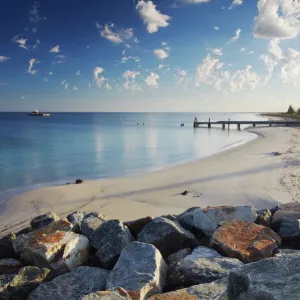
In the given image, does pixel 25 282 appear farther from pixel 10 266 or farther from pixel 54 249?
pixel 10 266

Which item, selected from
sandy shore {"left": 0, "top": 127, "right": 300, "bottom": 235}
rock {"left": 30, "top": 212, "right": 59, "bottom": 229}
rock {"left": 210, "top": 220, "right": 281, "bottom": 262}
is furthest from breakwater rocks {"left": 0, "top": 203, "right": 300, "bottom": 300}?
sandy shore {"left": 0, "top": 127, "right": 300, "bottom": 235}

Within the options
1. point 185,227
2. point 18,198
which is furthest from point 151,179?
point 185,227

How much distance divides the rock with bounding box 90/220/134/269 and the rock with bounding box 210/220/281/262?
151cm

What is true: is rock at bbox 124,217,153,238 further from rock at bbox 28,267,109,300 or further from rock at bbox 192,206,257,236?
rock at bbox 28,267,109,300

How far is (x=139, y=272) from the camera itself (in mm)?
3834

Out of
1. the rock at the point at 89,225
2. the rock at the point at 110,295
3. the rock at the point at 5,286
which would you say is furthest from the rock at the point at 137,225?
the rock at the point at 110,295

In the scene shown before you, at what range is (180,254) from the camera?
4.80 m

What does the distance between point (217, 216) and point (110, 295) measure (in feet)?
10.1

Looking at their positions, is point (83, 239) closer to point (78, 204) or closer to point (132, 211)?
point (132, 211)

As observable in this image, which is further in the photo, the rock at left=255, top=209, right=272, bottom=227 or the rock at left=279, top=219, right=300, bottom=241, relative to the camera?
the rock at left=255, top=209, right=272, bottom=227

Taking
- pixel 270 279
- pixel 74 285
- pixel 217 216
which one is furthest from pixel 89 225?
pixel 270 279

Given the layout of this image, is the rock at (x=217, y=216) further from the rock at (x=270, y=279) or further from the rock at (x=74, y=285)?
the rock at (x=270, y=279)

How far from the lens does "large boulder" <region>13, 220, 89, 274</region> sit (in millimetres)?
4691

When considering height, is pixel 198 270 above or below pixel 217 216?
below
